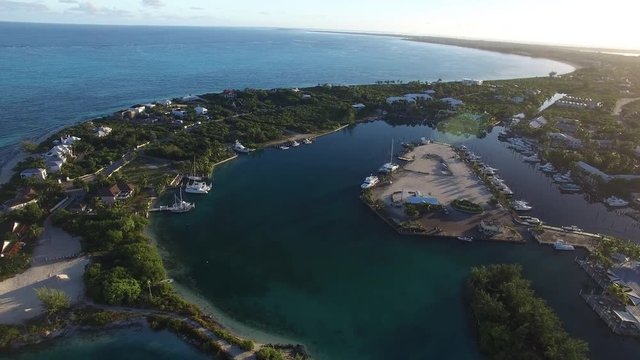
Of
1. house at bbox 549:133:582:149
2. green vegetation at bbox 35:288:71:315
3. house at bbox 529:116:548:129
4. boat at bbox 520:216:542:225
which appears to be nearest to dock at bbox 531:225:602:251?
boat at bbox 520:216:542:225

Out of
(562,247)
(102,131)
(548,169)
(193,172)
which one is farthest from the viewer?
(102,131)

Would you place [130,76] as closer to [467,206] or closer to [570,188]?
[467,206]

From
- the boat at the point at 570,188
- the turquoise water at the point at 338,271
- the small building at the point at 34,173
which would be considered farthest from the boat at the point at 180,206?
the boat at the point at 570,188

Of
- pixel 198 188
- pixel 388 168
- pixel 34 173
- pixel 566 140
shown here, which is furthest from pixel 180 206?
pixel 566 140

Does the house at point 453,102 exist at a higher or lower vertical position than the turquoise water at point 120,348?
higher

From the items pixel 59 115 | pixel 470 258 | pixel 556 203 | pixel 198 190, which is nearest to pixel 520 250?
pixel 470 258

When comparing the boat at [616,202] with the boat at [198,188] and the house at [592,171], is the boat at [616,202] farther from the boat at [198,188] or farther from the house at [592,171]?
the boat at [198,188]

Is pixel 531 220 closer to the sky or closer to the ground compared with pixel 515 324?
closer to the sky

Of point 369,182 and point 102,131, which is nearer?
point 369,182
